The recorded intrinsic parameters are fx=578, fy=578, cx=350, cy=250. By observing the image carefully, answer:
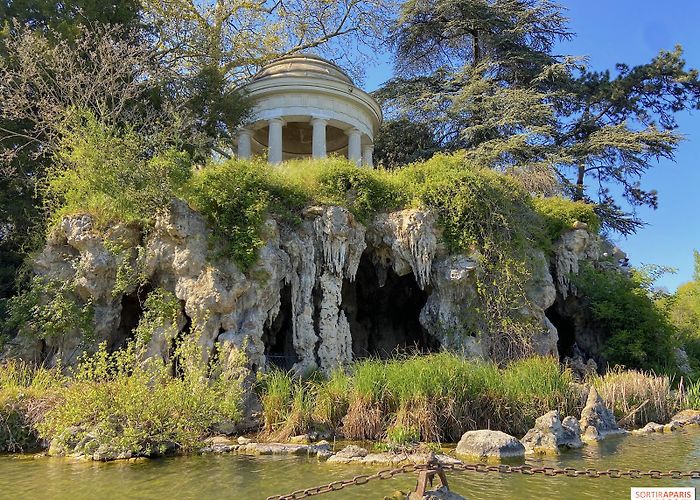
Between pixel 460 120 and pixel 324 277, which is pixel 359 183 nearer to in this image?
pixel 324 277

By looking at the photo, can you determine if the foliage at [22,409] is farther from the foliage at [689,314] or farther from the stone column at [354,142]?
the foliage at [689,314]

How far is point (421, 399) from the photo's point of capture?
32.0ft

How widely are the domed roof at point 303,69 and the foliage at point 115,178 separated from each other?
8.88 meters

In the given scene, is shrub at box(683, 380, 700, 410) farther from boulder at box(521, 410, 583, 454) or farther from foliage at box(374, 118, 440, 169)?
foliage at box(374, 118, 440, 169)

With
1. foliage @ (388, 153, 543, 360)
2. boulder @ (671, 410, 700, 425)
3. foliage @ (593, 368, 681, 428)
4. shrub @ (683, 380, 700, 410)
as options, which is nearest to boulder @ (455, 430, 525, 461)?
foliage @ (593, 368, 681, 428)

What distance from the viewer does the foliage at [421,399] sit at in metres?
9.77

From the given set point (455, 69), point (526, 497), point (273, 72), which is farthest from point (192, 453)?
point (455, 69)

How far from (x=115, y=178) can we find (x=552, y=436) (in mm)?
10284

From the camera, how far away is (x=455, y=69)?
2516 cm

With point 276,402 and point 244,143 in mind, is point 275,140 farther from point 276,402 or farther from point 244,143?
point 276,402

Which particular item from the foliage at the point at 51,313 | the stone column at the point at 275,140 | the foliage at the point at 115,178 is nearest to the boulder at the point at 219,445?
the foliage at the point at 51,313

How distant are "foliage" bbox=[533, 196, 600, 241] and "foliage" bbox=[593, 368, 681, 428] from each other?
5.00 m

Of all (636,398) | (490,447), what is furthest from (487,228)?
(490,447)

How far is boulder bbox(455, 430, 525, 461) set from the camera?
842cm
